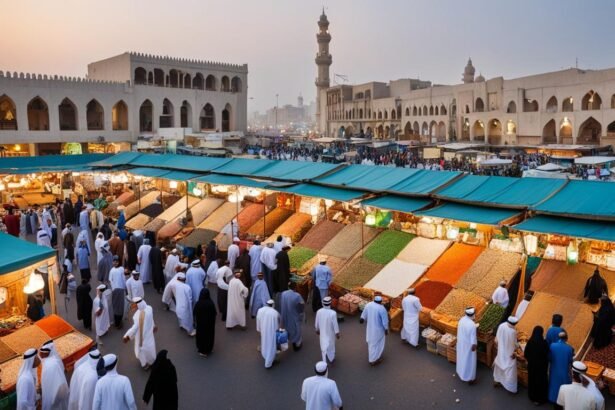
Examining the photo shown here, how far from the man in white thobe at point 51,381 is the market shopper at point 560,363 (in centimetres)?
496

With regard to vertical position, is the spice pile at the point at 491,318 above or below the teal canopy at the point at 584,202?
below

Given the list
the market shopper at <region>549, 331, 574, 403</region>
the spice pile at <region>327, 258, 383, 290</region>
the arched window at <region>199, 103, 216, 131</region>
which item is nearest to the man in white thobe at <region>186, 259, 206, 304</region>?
the spice pile at <region>327, 258, 383, 290</region>

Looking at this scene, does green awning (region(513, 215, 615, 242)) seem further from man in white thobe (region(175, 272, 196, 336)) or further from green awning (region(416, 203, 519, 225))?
man in white thobe (region(175, 272, 196, 336))

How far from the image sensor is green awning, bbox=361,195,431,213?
8.35 metres

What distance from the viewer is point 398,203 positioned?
8664 mm

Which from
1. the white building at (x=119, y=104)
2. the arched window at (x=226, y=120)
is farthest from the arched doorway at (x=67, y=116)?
the arched window at (x=226, y=120)

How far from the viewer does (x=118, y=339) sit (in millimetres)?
6766

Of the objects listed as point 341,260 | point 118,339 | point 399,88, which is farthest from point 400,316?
point 399,88

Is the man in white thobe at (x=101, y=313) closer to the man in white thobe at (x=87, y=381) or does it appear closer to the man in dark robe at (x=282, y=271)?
the man in white thobe at (x=87, y=381)

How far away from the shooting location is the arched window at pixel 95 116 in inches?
1152

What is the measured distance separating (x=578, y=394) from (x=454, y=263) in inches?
143

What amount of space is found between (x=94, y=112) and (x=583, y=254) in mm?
29786

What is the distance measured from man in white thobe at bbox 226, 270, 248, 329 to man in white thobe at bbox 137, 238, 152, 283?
9.15ft

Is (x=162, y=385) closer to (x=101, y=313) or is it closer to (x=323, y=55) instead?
(x=101, y=313)
